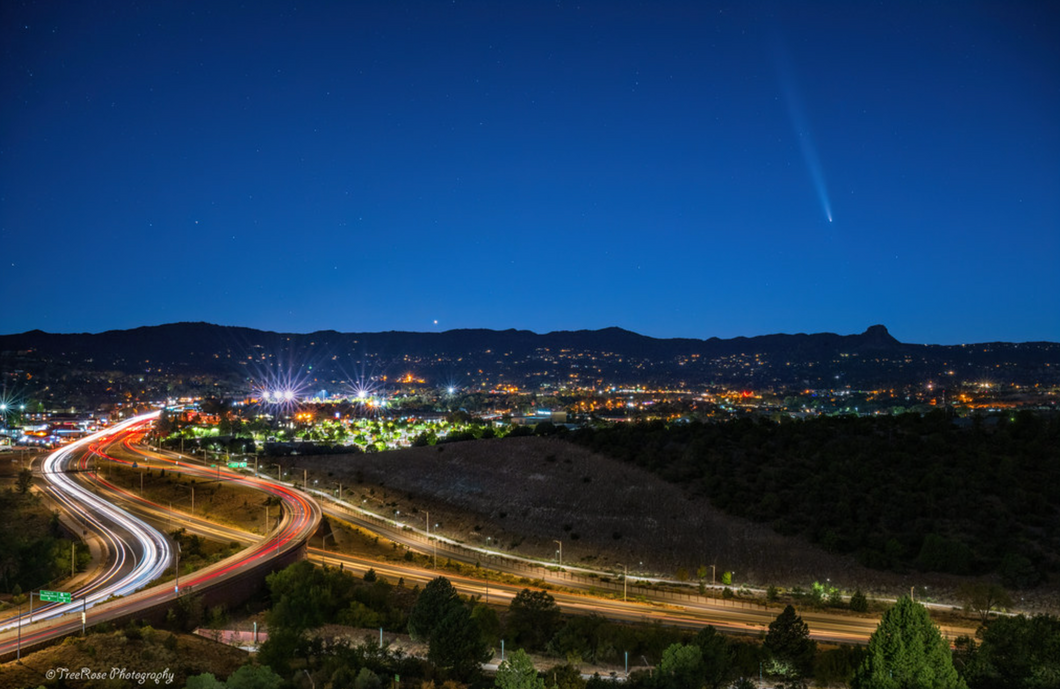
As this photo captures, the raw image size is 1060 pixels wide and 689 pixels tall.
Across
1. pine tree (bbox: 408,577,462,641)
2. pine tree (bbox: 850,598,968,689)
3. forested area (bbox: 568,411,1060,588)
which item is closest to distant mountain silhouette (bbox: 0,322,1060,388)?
forested area (bbox: 568,411,1060,588)

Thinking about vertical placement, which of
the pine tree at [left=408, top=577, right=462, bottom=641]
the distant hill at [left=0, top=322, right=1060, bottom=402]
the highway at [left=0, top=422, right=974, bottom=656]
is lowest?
the highway at [left=0, top=422, right=974, bottom=656]

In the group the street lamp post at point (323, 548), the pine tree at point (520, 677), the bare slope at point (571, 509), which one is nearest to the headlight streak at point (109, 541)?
the street lamp post at point (323, 548)

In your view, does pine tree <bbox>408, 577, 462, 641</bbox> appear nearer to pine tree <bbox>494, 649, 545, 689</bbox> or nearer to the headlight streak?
pine tree <bbox>494, 649, 545, 689</bbox>

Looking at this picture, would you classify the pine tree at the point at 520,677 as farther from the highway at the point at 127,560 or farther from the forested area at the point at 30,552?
the forested area at the point at 30,552

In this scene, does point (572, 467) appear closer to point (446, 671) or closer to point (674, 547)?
point (674, 547)


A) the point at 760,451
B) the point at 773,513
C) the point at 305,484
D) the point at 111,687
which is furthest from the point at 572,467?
the point at 111,687

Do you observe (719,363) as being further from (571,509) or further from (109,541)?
(109,541)
